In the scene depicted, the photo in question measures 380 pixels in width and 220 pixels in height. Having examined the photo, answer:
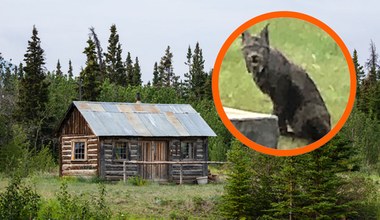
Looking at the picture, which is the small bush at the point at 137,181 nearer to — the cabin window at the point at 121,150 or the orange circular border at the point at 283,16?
the cabin window at the point at 121,150

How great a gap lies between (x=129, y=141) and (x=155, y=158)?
4.54 feet

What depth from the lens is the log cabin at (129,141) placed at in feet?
88.0

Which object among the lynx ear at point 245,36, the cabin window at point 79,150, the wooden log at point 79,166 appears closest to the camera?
the lynx ear at point 245,36

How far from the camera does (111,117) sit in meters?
27.9

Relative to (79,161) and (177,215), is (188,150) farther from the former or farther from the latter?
(177,215)

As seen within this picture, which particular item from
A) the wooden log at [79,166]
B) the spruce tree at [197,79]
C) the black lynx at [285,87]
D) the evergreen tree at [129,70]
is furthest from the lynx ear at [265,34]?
the evergreen tree at [129,70]

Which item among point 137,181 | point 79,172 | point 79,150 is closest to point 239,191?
point 137,181

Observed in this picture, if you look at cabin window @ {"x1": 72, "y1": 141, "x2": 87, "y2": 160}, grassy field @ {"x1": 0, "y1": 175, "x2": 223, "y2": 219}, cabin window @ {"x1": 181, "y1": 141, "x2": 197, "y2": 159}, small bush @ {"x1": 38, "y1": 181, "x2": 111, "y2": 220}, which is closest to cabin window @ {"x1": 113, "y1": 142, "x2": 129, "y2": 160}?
cabin window @ {"x1": 72, "y1": 141, "x2": 87, "y2": 160}

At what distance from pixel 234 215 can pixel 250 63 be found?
52.5ft

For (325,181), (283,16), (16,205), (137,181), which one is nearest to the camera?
(283,16)

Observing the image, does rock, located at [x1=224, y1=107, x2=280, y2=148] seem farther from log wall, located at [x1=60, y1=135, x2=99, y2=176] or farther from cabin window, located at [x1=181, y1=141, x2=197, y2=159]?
cabin window, located at [x1=181, y1=141, x2=197, y2=159]

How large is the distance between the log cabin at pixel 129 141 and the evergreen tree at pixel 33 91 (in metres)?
12.8

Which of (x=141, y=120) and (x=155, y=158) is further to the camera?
(x=141, y=120)

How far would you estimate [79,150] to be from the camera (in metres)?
28.2
